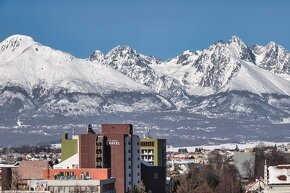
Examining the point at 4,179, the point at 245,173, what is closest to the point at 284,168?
the point at 4,179

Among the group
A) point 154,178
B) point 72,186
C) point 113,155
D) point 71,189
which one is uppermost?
point 113,155

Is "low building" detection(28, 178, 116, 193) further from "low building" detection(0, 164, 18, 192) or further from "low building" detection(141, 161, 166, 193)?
"low building" detection(141, 161, 166, 193)

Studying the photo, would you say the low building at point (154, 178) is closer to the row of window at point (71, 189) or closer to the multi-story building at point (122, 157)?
the multi-story building at point (122, 157)

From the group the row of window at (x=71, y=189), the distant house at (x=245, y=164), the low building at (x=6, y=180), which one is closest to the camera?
the row of window at (x=71, y=189)

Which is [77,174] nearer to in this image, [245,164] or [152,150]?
[152,150]

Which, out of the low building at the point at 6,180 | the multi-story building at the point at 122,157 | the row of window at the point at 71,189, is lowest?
the row of window at the point at 71,189

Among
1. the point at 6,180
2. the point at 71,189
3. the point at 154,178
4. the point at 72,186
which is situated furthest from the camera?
the point at 154,178

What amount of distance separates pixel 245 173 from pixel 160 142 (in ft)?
65.5

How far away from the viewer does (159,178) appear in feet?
349

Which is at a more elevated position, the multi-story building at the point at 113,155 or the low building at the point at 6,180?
the multi-story building at the point at 113,155


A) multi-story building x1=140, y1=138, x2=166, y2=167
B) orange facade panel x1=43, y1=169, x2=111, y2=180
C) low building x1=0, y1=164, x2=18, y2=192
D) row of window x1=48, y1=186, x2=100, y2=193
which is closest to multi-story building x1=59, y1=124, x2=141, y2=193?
low building x1=0, y1=164, x2=18, y2=192

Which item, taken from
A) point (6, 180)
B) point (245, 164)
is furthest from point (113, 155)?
point (245, 164)

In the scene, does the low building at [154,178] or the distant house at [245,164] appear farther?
the distant house at [245,164]

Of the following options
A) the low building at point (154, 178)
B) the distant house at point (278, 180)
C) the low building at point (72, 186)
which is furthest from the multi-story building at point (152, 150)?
the low building at point (72, 186)
